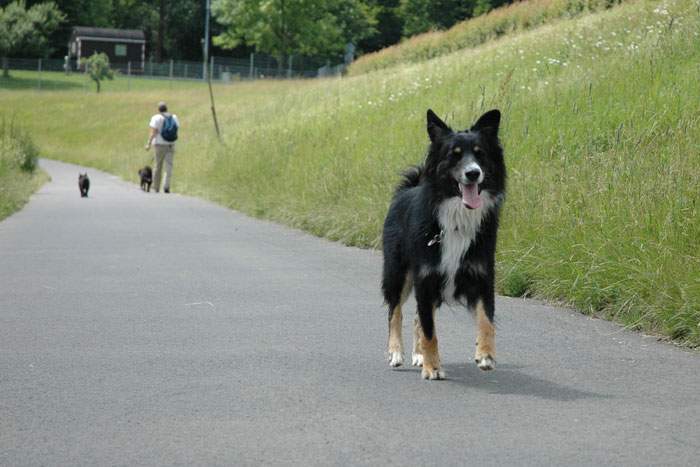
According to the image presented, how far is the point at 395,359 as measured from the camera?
729 cm

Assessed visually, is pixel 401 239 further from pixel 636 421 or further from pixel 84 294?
pixel 84 294

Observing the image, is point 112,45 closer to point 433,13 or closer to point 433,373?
point 433,13

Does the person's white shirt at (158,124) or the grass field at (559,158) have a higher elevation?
the grass field at (559,158)

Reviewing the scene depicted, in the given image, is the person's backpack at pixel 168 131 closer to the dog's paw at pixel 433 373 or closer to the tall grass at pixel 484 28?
the tall grass at pixel 484 28

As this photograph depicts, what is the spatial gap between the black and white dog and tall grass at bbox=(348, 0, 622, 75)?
69.1ft

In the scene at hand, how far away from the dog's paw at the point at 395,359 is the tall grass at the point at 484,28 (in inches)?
838

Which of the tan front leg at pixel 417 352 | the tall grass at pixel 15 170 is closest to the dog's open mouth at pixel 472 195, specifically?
the tan front leg at pixel 417 352

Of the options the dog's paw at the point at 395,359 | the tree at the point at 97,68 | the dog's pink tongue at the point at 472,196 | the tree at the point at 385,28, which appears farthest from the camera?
the tree at the point at 385,28

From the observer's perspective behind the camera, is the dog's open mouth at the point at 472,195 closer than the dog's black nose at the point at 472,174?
No

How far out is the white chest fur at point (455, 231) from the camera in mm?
7043

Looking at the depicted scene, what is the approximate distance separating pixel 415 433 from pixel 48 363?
9.02ft

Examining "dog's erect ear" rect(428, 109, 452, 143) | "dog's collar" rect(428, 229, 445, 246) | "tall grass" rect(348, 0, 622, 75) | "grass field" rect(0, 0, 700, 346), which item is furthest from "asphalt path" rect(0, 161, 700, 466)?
"tall grass" rect(348, 0, 622, 75)

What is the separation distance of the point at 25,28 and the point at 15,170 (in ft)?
219

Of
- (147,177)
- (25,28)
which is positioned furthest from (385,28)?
(147,177)
